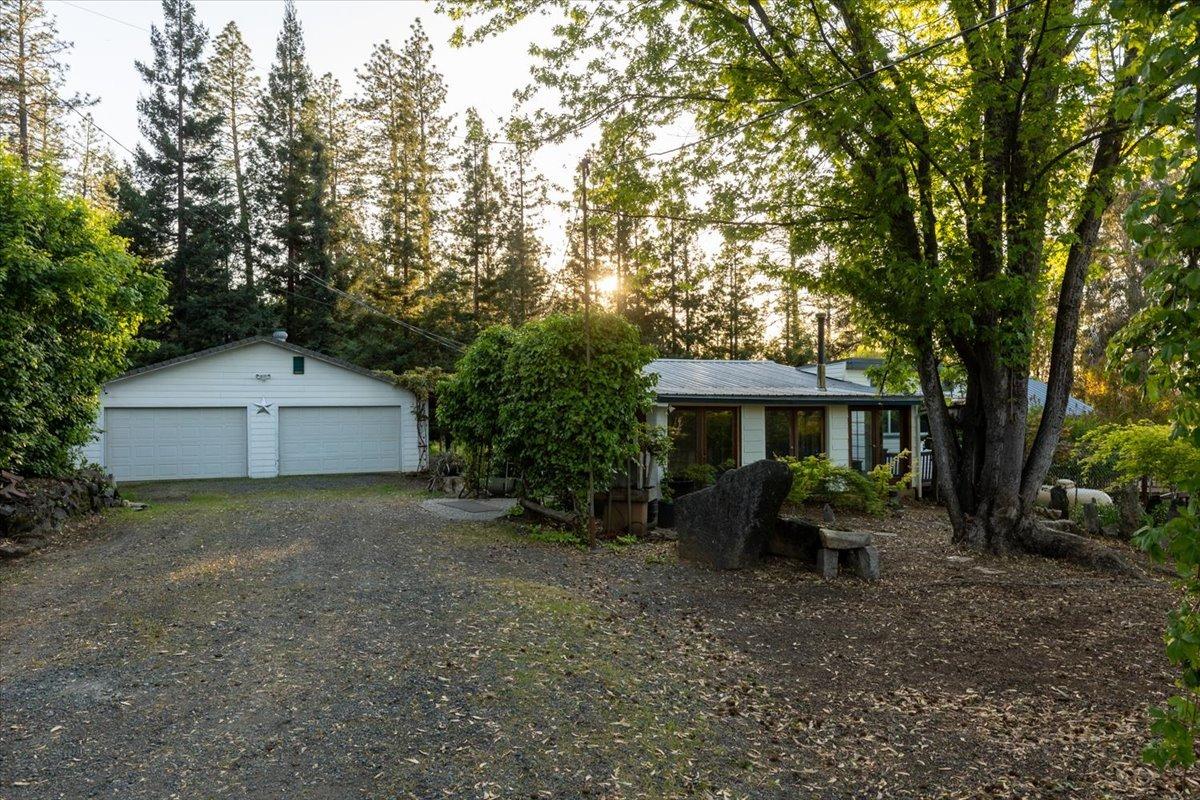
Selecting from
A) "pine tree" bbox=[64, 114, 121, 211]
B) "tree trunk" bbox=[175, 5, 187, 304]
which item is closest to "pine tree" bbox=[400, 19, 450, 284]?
"tree trunk" bbox=[175, 5, 187, 304]

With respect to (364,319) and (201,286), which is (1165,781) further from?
(201,286)

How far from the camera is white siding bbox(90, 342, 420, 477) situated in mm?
16859

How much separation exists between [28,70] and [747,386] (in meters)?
23.8

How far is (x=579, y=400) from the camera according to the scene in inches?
353

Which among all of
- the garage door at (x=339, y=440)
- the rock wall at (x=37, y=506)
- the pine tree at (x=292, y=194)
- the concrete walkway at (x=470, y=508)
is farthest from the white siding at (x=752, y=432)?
→ the pine tree at (x=292, y=194)

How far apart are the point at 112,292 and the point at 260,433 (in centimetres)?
774

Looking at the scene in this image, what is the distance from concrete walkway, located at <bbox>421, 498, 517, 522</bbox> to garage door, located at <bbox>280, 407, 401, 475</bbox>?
6392 millimetres

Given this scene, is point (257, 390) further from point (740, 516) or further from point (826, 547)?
point (826, 547)

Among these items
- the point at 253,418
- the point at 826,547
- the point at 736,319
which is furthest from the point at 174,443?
the point at 736,319

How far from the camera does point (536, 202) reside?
2980 cm

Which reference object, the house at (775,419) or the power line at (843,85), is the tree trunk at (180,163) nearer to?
the house at (775,419)

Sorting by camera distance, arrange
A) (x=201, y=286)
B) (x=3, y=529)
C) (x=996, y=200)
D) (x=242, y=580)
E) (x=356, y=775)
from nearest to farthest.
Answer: (x=356, y=775)
(x=242, y=580)
(x=996, y=200)
(x=3, y=529)
(x=201, y=286)

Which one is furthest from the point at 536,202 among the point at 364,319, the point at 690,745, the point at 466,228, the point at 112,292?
the point at 690,745

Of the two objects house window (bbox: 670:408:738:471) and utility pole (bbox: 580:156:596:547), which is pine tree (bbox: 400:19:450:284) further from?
utility pole (bbox: 580:156:596:547)
